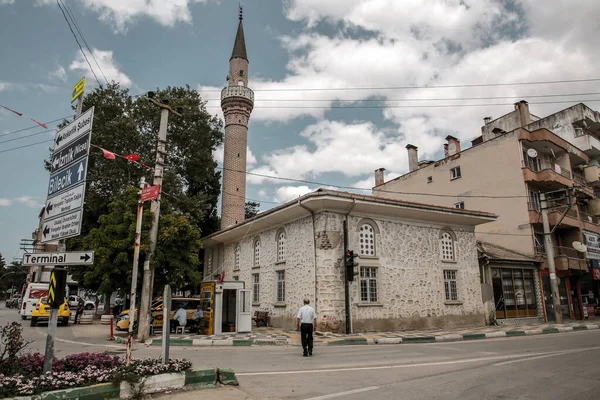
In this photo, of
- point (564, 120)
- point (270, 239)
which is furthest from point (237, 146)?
point (564, 120)

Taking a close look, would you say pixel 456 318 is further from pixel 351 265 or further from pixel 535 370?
pixel 535 370

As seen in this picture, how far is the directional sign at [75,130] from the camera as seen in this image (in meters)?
6.51

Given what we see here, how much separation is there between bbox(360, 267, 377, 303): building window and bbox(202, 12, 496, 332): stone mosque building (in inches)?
1.8

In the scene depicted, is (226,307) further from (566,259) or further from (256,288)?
(566,259)

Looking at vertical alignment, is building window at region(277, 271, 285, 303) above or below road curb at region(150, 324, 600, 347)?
above

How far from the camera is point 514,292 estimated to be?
78.7 feet

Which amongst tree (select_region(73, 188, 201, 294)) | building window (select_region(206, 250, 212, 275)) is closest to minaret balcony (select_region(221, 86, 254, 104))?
building window (select_region(206, 250, 212, 275))

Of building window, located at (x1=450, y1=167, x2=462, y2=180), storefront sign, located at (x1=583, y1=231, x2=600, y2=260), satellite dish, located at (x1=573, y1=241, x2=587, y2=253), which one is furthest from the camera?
building window, located at (x1=450, y1=167, x2=462, y2=180)

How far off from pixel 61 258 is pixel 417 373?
6673 mm

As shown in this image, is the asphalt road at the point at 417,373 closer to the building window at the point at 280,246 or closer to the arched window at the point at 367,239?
the arched window at the point at 367,239

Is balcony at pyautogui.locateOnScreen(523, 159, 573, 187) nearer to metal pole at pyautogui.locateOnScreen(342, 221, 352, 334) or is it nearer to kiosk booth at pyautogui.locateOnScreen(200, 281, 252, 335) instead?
metal pole at pyautogui.locateOnScreen(342, 221, 352, 334)

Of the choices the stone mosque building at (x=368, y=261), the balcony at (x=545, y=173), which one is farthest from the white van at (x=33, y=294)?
the balcony at (x=545, y=173)

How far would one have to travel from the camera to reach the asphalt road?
20.8 feet

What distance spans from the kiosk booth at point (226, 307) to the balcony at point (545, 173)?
1951 cm
